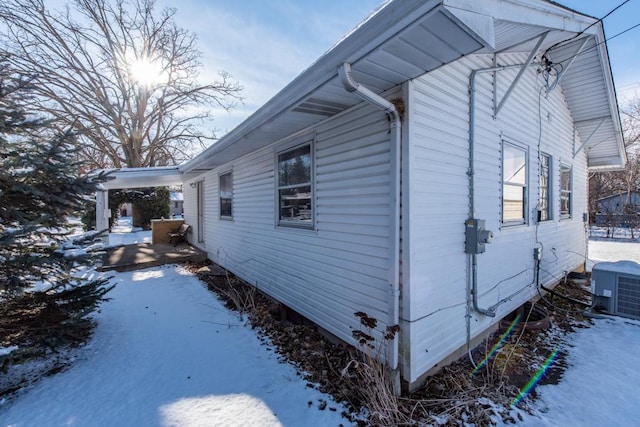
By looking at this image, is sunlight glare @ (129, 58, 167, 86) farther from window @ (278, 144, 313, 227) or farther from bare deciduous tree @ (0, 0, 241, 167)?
window @ (278, 144, 313, 227)

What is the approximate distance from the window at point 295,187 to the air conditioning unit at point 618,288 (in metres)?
4.99

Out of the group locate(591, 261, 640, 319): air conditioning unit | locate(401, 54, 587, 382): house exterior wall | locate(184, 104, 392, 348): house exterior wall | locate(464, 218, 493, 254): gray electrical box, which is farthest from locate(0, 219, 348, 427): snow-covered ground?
locate(591, 261, 640, 319): air conditioning unit

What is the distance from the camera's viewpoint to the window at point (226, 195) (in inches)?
278

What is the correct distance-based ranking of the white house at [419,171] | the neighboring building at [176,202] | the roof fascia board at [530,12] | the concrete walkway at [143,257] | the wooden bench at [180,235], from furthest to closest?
the neighboring building at [176,202], the wooden bench at [180,235], the concrete walkway at [143,257], the white house at [419,171], the roof fascia board at [530,12]

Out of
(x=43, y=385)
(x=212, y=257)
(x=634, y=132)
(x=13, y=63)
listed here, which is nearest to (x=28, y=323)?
(x=43, y=385)

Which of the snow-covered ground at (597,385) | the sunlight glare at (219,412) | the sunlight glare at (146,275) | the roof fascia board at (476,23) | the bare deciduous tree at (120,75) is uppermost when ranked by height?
the bare deciduous tree at (120,75)

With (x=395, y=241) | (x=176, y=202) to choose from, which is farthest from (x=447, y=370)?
(x=176, y=202)

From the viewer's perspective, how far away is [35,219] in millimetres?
3225

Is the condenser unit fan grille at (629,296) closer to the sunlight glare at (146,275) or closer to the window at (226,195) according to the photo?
the window at (226,195)

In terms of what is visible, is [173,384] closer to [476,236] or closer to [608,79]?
[476,236]

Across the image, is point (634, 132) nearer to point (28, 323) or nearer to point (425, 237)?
point (425, 237)

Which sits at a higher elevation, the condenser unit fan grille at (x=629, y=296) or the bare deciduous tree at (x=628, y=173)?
the bare deciduous tree at (x=628, y=173)

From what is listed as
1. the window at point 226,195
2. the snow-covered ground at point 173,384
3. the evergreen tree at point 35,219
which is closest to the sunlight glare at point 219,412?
the snow-covered ground at point 173,384

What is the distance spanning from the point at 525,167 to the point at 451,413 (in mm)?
4023
